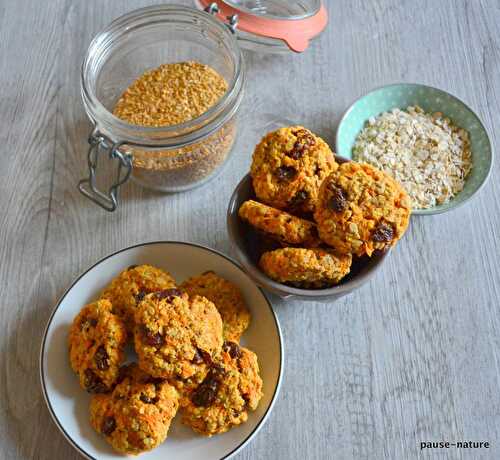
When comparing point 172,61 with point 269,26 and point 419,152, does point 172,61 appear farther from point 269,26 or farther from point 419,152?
point 419,152

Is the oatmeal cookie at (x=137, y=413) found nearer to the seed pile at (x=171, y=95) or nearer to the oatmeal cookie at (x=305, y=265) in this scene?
the oatmeal cookie at (x=305, y=265)

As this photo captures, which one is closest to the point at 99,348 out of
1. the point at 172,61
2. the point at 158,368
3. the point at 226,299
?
the point at 158,368

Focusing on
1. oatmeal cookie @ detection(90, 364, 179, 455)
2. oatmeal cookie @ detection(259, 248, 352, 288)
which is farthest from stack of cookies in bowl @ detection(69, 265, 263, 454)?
oatmeal cookie @ detection(259, 248, 352, 288)

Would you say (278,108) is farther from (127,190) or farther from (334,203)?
(334,203)

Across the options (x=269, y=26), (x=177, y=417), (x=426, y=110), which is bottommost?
(x=177, y=417)

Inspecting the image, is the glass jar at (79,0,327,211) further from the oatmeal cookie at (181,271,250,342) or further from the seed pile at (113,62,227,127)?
the oatmeal cookie at (181,271,250,342)

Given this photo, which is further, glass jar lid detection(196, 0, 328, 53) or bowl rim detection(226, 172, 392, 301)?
glass jar lid detection(196, 0, 328, 53)
